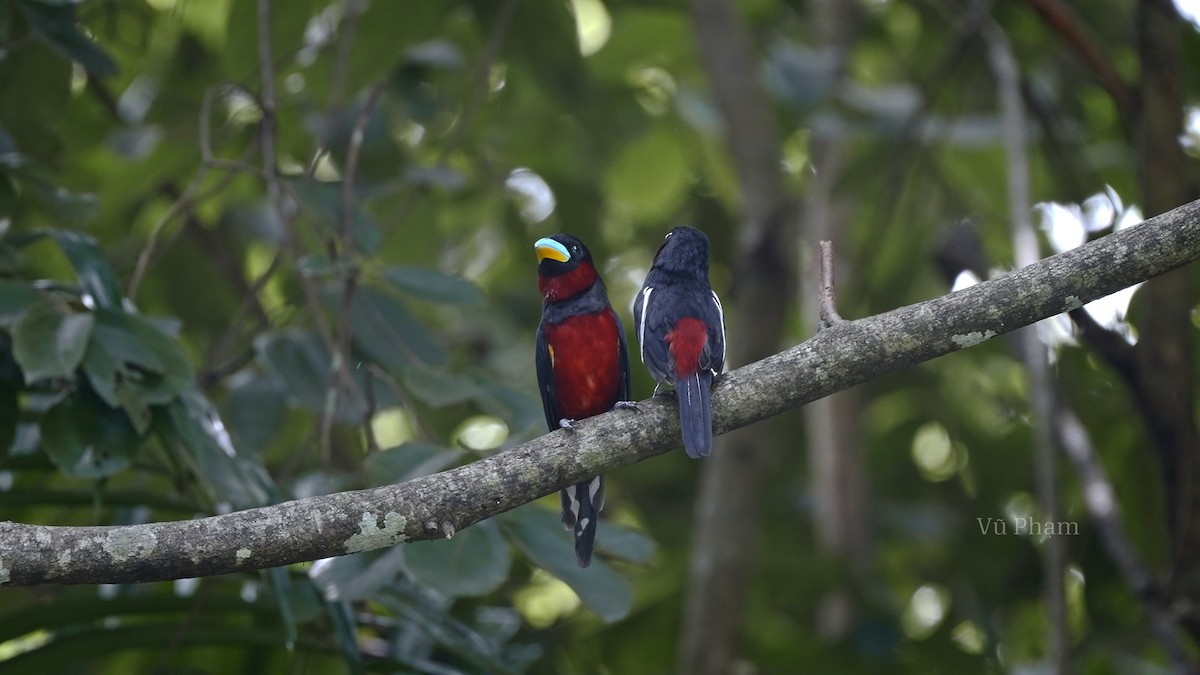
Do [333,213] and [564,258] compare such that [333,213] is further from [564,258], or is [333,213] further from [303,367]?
[564,258]

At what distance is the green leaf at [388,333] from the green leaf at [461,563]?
812mm

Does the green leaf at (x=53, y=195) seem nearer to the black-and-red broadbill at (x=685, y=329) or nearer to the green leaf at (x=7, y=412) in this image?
the green leaf at (x=7, y=412)

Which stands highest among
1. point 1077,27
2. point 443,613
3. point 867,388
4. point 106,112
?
point 1077,27

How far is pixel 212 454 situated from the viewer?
3.06m

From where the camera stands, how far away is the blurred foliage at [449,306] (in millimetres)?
3240

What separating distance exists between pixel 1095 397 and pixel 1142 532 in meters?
0.75

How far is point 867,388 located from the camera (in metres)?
5.73

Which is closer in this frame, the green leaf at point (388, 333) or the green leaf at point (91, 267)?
the green leaf at point (91, 267)

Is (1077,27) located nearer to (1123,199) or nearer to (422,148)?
(1123,199)

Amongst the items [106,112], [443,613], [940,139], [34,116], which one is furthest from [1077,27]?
[106,112]

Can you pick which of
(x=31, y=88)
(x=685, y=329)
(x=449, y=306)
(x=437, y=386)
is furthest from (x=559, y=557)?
(x=31, y=88)

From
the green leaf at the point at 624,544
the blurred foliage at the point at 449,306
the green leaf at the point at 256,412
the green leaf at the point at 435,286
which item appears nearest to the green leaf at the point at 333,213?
the blurred foliage at the point at 449,306

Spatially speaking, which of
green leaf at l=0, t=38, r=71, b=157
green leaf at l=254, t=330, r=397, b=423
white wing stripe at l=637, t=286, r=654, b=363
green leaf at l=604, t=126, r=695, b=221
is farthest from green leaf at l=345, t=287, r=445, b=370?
green leaf at l=604, t=126, r=695, b=221

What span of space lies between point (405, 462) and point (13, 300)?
1.07m
